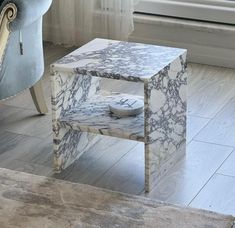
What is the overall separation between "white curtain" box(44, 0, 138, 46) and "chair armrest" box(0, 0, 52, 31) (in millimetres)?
980

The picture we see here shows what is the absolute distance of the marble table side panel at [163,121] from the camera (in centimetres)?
213

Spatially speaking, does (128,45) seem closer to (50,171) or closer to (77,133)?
(77,133)

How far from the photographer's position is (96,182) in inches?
89.4

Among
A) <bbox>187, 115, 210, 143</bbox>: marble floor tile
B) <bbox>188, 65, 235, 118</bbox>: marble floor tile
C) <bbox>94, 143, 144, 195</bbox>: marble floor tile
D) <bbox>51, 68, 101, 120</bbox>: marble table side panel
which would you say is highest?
<bbox>51, 68, 101, 120</bbox>: marble table side panel

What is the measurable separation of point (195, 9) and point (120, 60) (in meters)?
1.21

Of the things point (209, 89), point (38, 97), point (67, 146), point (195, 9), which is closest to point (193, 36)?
point (195, 9)

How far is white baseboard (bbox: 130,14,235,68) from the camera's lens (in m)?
3.29

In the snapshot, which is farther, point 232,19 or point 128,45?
point 232,19

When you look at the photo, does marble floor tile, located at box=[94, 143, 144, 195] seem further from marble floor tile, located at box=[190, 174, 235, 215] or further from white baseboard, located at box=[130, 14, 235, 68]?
white baseboard, located at box=[130, 14, 235, 68]

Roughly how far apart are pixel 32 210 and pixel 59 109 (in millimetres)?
376

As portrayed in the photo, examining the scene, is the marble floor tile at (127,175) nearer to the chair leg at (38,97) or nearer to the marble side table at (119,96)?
the marble side table at (119,96)


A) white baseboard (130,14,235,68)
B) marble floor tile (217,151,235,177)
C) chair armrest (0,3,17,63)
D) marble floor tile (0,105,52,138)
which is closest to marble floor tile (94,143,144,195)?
marble floor tile (217,151,235,177)

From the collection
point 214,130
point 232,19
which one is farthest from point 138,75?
point 232,19

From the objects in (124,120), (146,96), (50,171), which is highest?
(146,96)
